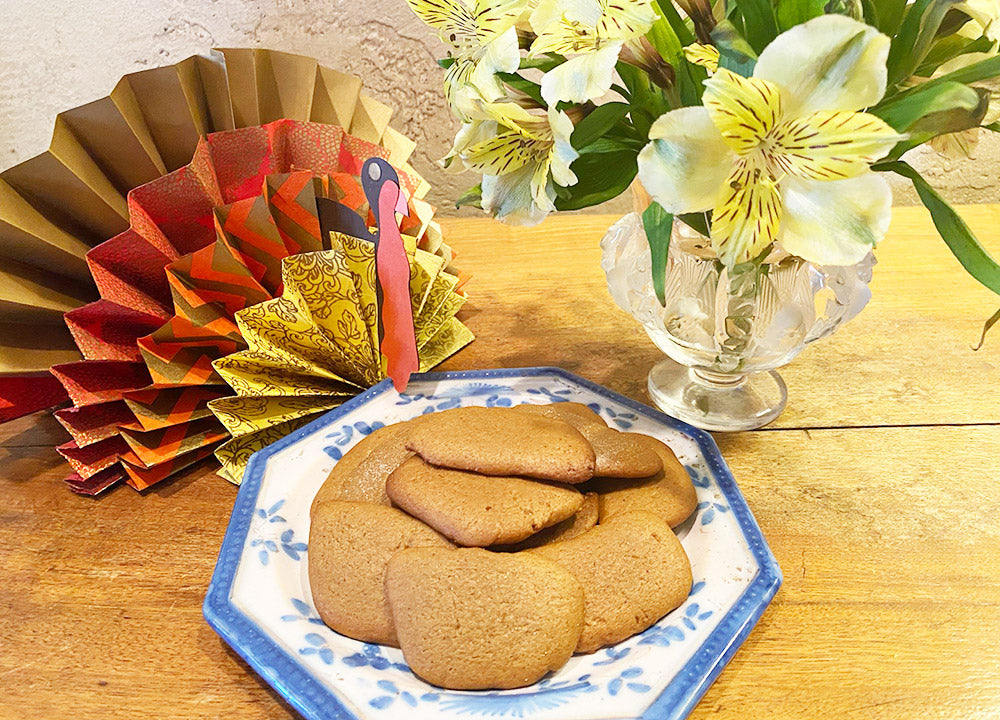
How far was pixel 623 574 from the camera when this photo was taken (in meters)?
0.58

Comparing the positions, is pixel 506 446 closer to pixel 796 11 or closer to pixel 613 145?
pixel 613 145

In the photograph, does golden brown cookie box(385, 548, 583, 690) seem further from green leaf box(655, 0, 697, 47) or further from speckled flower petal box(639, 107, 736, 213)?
green leaf box(655, 0, 697, 47)

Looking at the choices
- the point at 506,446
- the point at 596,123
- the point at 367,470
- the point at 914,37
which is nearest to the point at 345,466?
the point at 367,470

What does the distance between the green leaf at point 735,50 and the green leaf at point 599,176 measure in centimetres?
19

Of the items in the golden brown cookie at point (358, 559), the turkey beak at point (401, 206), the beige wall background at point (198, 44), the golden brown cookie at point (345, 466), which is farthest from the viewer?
the beige wall background at point (198, 44)

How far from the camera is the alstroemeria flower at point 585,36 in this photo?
0.52 metres

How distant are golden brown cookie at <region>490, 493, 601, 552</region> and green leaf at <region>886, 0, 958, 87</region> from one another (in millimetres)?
421

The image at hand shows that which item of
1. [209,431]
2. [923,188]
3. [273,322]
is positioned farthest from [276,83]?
[923,188]

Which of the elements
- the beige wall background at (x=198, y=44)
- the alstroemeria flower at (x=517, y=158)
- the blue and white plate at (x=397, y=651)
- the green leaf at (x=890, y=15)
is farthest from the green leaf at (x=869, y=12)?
the beige wall background at (x=198, y=44)

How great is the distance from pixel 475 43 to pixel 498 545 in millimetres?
415

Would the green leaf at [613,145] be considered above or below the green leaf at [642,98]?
below

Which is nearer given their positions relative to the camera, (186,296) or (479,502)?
(479,502)

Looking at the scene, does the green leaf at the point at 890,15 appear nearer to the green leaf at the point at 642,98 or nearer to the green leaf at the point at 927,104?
the green leaf at the point at 927,104

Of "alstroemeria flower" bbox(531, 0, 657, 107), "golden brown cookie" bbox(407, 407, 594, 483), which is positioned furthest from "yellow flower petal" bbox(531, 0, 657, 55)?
"golden brown cookie" bbox(407, 407, 594, 483)
